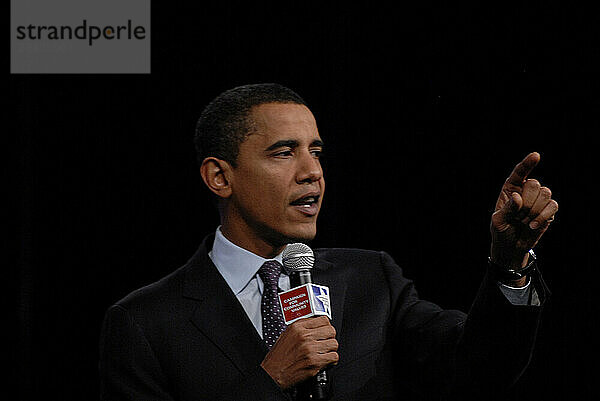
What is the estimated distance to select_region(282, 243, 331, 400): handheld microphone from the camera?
63.6 inches

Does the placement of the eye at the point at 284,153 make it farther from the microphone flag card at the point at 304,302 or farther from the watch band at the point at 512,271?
the watch band at the point at 512,271

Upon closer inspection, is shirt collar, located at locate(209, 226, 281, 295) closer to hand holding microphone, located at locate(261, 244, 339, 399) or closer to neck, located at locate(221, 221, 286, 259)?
neck, located at locate(221, 221, 286, 259)

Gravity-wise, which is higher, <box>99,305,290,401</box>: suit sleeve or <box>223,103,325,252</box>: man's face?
<box>223,103,325,252</box>: man's face

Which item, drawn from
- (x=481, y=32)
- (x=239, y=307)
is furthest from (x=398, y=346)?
(x=481, y=32)

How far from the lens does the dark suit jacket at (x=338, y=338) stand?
5.69 ft

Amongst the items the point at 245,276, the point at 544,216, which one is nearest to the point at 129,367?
the point at 245,276

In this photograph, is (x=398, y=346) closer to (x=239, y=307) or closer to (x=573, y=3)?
(x=239, y=307)

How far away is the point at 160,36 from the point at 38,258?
1.05 meters

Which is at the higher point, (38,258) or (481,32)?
(481,32)

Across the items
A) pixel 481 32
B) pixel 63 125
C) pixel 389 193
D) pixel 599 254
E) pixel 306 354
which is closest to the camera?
pixel 306 354

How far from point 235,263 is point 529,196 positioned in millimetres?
875

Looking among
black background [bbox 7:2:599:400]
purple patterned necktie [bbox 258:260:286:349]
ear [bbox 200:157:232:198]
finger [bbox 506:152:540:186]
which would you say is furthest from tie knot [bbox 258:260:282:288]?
black background [bbox 7:2:599:400]

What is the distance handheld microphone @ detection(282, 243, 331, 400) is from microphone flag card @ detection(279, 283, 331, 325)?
0.07 feet

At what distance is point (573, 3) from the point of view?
2.56 metres
